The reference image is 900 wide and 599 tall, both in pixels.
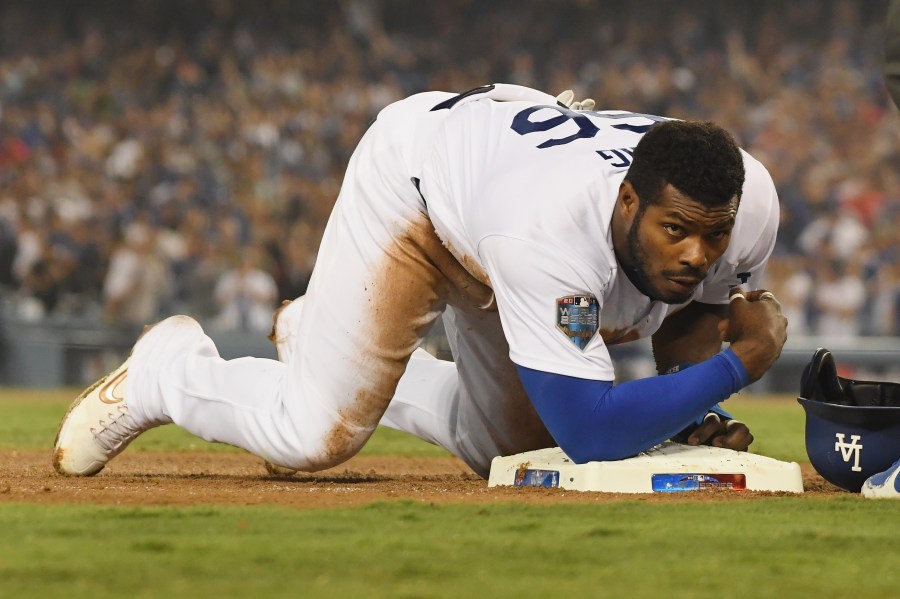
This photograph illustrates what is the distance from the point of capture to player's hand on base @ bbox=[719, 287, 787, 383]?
12.4ft

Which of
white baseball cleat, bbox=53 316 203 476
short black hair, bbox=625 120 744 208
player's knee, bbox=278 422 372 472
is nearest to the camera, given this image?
short black hair, bbox=625 120 744 208

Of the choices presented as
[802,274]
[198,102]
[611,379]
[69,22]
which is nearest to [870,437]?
[611,379]

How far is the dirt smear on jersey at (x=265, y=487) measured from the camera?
150 inches

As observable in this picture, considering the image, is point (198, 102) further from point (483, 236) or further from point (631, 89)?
point (483, 236)

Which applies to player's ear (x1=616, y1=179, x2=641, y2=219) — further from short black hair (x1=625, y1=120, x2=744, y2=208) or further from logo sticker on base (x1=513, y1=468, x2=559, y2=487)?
logo sticker on base (x1=513, y1=468, x2=559, y2=487)

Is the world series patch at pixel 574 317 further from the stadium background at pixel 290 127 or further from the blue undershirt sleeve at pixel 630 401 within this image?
the stadium background at pixel 290 127

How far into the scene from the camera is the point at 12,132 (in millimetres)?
15312

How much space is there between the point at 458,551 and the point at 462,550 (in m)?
0.02

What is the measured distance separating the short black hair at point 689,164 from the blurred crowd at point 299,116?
9.45m

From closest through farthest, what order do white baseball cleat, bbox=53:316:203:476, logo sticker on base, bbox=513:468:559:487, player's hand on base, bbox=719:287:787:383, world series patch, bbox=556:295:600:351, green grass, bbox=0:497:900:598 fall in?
green grass, bbox=0:497:900:598
world series patch, bbox=556:295:600:351
player's hand on base, bbox=719:287:787:383
logo sticker on base, bbox=513:468:559:487
white baseball cleat, bbox=53:316:203:476

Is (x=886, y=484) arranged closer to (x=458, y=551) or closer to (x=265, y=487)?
(x=458, y=551)

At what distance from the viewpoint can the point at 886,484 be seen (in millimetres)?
3807

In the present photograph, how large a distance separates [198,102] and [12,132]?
2180 millimetres

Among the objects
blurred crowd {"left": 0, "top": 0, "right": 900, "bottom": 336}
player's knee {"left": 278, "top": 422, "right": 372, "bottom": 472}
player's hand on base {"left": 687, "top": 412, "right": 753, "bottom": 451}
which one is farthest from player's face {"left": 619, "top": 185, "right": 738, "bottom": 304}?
blurred crowd {"left": 0, "top": 0, "right": 900, "bottom": 336}
